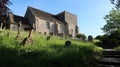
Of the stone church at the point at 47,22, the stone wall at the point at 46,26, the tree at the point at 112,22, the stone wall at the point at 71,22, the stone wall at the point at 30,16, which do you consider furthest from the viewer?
the stone wall at the point at 71,22

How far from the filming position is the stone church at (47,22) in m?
57.8

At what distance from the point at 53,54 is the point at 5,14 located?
3055 centimetres

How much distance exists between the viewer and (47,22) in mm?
64000

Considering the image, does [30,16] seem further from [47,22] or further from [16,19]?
[47,22]

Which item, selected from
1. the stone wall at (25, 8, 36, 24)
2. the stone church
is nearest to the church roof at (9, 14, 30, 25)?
the stone church

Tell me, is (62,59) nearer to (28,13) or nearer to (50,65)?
(50,65)

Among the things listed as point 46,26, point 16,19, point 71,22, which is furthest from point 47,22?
point 71,22

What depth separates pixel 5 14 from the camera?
4059cm

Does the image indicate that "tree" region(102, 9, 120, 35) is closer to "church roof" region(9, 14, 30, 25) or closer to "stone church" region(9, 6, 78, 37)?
"stone church" region(9, 6, 78, 37)

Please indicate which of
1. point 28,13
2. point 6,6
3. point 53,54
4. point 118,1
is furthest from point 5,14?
point 53,54

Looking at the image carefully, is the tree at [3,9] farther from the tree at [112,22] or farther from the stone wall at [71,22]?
the stone wall at [71,22]

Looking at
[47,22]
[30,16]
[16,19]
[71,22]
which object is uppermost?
[30,16]

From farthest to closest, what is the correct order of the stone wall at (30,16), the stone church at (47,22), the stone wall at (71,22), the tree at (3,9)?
the stone wall at (71,22)
the stone wall at (30,16)
the stone church at (47,22)
the tree at (3,9)

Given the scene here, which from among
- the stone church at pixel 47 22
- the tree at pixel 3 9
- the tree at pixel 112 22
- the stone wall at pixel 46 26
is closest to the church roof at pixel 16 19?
the stone church at pixel 47 22
